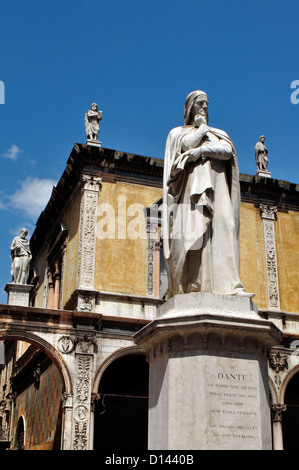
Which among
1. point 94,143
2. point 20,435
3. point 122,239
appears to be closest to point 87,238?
point 122,239

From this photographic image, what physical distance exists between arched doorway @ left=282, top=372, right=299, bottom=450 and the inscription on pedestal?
15.5 meters

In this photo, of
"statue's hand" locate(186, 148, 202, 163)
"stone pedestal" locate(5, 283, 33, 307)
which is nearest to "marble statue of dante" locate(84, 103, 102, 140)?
"stone pedestal" locate(5, 283, 33, 307)

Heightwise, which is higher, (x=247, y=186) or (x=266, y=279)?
(x=247, y=186)

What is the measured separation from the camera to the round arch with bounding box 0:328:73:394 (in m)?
17.0

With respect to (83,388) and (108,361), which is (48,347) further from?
(108,361)

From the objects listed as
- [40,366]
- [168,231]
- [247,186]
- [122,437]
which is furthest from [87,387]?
[168,231]

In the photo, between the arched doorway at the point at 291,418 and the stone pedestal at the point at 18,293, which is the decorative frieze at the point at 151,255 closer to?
the stone pedestal at the point at 18,293

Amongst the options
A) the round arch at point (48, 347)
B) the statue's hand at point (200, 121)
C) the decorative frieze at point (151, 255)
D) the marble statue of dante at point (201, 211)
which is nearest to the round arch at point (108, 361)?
the round arch at point (48, 347)

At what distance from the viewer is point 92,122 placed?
65.9ft

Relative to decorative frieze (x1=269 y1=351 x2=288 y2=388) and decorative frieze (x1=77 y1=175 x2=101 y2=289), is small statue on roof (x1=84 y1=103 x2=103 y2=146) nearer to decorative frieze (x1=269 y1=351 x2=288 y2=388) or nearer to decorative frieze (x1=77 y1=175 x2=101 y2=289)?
decorative frieze (x1=77 y1=175 x2=101 y2=289)

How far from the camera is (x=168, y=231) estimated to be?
6363mm

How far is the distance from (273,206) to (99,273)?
→ 6.56 meters

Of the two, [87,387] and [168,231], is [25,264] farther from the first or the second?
[168,231]

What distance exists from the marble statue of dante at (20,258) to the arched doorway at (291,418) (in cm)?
901
